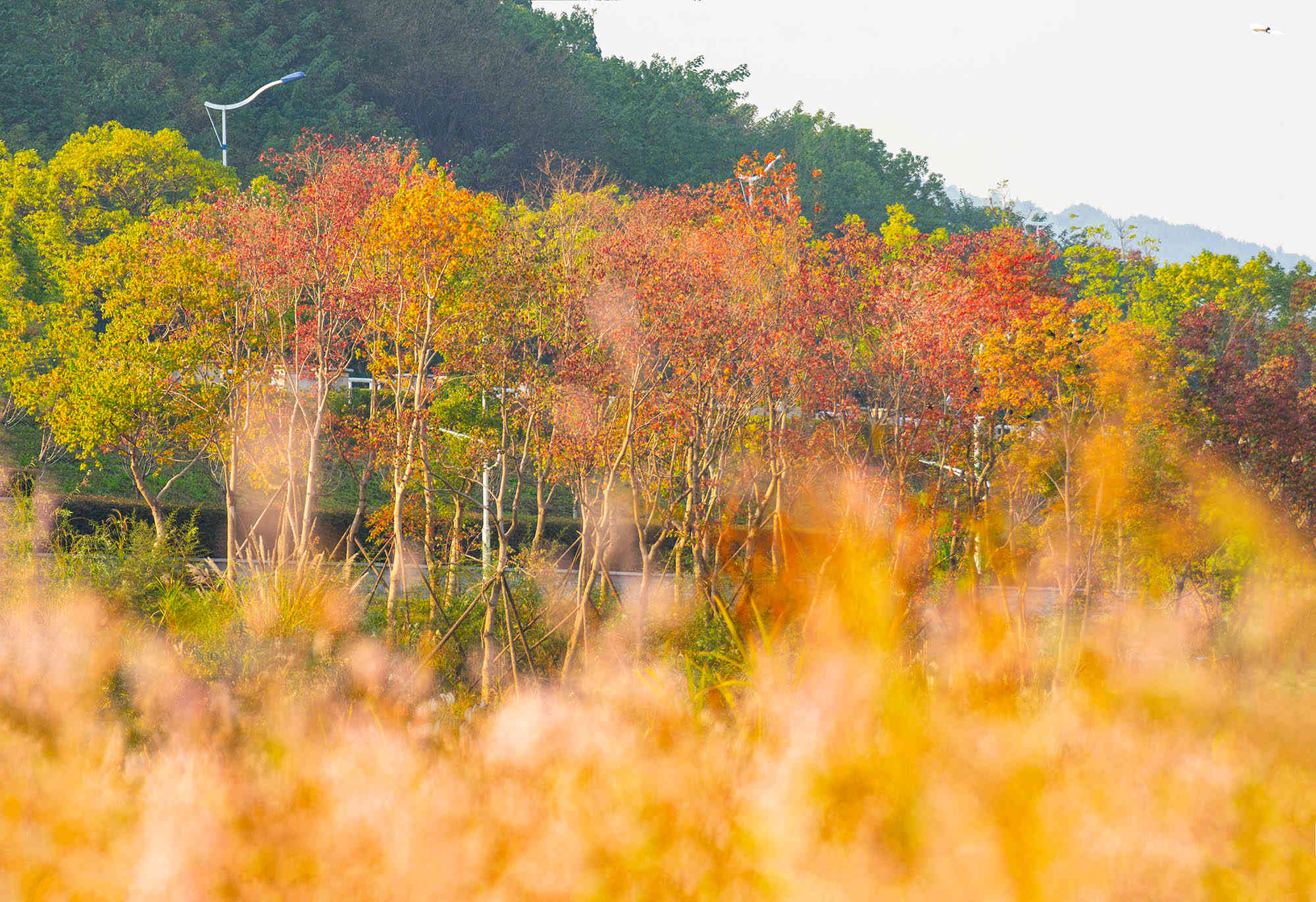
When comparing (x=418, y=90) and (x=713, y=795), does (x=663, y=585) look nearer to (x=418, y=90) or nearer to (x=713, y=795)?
(x=713, y=795)

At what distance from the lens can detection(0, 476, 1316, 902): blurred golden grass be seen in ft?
10.4

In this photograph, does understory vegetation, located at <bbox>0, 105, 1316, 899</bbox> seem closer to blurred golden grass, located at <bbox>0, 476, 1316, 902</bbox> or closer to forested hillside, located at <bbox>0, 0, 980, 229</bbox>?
blurred golden grass, located at <bbox>0, 476, 1316, 902</bbox>

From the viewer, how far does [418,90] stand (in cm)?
5334

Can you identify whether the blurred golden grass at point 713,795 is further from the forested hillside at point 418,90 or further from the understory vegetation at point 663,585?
the forested hillside at point 418,90

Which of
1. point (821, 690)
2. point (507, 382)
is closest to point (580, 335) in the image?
point (507, 382)

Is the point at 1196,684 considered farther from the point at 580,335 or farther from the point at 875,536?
the point at 580,335

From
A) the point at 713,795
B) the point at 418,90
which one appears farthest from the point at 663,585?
the point at 418,90

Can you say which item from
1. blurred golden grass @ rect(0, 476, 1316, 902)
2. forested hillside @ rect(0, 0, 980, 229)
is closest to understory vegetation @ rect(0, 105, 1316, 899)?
blurred golden grass @ rect(0, 476, 1316, 902)

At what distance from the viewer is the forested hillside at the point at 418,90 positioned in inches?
1593

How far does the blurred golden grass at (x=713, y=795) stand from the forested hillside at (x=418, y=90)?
3811 cm

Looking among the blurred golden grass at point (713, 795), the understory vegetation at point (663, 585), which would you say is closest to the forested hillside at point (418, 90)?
the understory vegetation at point (663, 585)

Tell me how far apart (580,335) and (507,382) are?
935 mm

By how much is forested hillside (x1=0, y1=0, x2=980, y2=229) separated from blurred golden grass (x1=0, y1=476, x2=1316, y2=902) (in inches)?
1500

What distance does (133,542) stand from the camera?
41.1 ft
